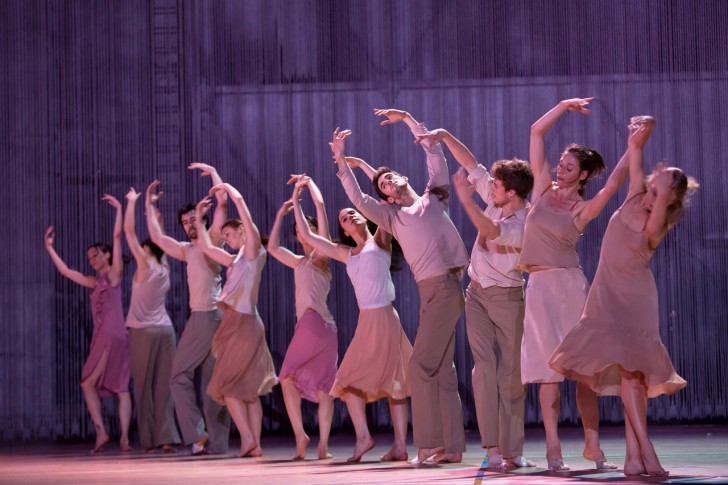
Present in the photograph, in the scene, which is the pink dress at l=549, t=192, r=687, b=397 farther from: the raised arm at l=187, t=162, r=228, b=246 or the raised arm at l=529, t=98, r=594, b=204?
the raised arm at l=187, t=162, r=228, b=246

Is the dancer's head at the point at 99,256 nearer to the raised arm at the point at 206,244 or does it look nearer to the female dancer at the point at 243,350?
the raised arm at the point at 206,244

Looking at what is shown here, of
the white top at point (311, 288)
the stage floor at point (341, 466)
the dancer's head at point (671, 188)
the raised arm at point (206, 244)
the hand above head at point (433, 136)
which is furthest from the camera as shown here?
the raised arm at point (206, 244)

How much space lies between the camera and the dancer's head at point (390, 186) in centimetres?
527

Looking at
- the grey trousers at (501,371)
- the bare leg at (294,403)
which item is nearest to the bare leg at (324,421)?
the bare leg at (294,403)

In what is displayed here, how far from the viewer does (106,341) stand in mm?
7773

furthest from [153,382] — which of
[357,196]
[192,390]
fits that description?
[357,196]

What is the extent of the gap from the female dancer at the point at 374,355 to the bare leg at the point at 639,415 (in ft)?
5.44

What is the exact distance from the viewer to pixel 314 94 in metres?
8.41

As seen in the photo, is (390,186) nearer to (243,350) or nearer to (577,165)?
(577,165)

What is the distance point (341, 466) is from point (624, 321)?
6.22 feet

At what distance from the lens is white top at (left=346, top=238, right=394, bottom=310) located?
566 centimetres

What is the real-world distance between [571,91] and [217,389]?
3720mm

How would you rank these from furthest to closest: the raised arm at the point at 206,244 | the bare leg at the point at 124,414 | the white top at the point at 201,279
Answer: the bare leg at the point at 124,414, the white top at the point at 201,279, the raised arm at the point at 206,244

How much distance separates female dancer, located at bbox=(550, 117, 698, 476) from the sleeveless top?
33cm
